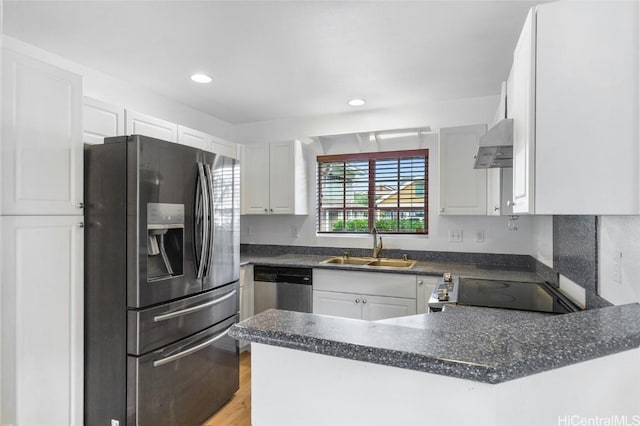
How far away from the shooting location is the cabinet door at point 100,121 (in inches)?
83.0

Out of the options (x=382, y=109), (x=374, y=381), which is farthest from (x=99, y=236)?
(x=382, y=109)

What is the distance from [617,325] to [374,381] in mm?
628

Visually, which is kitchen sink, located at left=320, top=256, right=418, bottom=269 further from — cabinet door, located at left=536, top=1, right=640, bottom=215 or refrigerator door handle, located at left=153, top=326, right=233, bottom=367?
cabinet door, located at left=536, top=1, right=640, bottom=215

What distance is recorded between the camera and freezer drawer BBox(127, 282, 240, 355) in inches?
72.6

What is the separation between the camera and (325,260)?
3436mm

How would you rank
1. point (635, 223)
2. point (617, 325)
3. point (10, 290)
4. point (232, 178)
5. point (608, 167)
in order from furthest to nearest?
point (232, 178)
point (10, 290)
point (635, 223)
point (608, 167)
point (617, 325)

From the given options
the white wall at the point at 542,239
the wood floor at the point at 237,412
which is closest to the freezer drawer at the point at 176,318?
the wood floor at the point at 237,412

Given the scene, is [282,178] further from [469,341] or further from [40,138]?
[469,341]

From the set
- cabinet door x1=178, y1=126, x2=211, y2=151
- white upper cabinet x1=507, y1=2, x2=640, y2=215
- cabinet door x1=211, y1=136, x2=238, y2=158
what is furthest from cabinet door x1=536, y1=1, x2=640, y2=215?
cabinet door x1=211, y1=136, x2=238, y2=158

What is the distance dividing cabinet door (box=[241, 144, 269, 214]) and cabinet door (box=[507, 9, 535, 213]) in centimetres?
266

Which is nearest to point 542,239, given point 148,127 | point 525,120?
point 525,120

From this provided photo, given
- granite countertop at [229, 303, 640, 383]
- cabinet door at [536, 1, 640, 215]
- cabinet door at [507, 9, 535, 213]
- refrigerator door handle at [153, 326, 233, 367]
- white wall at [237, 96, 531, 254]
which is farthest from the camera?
white wall at [237, 96, 531, 254]

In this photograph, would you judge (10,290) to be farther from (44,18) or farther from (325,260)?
(325,260)

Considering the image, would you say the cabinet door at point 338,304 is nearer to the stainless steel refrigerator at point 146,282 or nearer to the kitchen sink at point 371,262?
the kitchen sink at point 371,262
